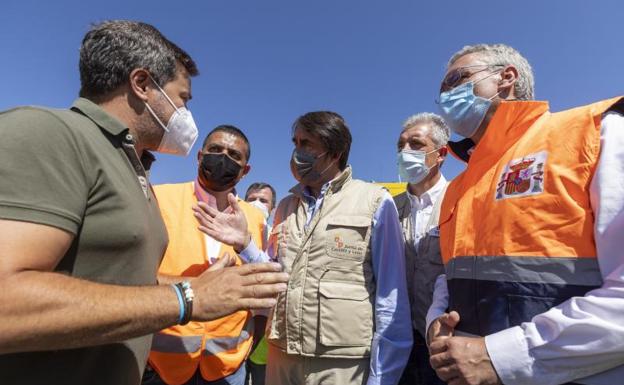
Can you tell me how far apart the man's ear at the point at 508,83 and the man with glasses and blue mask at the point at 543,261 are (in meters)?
0.43

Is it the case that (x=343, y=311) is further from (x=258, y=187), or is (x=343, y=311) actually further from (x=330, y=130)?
(x=258, y=187)

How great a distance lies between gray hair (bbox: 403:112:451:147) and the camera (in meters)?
3.90

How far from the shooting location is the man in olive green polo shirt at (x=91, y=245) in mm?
1137

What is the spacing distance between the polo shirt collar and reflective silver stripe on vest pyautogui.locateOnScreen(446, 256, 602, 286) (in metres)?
1.75

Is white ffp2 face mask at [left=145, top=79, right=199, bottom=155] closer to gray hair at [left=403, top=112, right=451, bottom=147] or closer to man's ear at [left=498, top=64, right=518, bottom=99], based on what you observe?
man's ear at [left=498, top=64, right=518, bottom=99]

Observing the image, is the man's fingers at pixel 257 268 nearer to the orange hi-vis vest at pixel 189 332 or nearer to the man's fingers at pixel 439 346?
the man's fingers at pixel 439 346

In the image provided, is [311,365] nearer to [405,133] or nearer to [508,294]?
[508,294]

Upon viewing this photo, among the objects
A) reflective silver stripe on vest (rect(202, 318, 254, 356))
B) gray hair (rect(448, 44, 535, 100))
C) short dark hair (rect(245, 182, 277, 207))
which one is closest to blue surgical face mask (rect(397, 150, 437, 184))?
gray hair (rect(448, 44, 535, 100))

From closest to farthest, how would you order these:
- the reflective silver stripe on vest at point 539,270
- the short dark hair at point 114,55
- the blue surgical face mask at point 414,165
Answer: the reflective silver stripe on vest at point 539,270, the short dark hair at point 114,55, the blue surgical face mask at point 414,165

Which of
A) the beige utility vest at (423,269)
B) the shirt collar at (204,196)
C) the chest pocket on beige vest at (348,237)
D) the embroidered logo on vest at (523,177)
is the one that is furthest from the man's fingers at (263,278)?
the shirt collar at (204,196)

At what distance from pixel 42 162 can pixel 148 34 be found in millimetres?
1099

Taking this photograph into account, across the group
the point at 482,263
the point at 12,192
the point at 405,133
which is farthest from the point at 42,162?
the point at 405,133

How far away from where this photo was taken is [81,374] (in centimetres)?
142

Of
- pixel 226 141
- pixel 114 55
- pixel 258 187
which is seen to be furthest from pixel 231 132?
pixel 258 187
